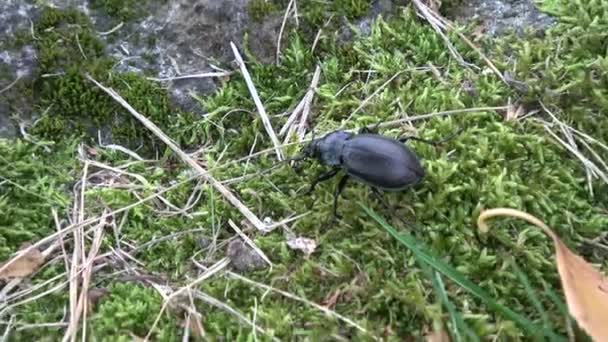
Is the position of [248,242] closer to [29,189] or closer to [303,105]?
[303,105]

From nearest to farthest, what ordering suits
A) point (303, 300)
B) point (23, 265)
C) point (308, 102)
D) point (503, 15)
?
1. point (303, 300)
2. point (23, 265)
3. point (308, 102)
4. point (503, 15)

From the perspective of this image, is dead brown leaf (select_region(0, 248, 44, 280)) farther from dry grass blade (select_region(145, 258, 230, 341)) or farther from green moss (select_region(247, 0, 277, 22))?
green moss (select_region(247, 0, 277, 22))

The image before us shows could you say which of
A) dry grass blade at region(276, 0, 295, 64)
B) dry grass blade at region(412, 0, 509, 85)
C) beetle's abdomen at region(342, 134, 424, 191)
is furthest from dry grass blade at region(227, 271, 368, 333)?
dry grass blade at region(412, 0, 509, 85)

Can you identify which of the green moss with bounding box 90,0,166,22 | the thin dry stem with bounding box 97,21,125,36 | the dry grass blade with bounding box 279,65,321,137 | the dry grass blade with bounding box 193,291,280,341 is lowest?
the dry grass blade with bounding box 193,291,280,341

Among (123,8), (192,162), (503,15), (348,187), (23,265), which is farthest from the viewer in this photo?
(123,8)

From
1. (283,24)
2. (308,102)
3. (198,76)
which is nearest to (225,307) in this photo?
(308,102)

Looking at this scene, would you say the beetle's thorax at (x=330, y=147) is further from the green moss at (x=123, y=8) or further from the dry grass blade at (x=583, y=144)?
the green moss at (x=123, y=8)
